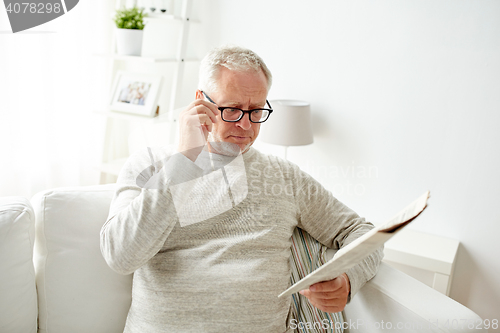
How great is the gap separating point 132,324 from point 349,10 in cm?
A: 169

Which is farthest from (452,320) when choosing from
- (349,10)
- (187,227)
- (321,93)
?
(349,10)

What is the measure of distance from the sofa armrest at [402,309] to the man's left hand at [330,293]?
0.12m

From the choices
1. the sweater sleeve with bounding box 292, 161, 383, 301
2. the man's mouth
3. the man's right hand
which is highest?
the man's right hand

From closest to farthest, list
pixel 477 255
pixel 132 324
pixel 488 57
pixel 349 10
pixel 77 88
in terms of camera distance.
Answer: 1. pixel 132 324
2. pixel 488 57
3. pixel 477 255
4. pixel 349 10
5. pixel 77 88

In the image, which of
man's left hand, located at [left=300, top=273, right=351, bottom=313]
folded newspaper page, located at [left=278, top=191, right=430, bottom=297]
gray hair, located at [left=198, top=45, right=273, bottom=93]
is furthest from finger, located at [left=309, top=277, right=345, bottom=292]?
gray hair, located at [left=198, top=45, right=273, bottom=93]

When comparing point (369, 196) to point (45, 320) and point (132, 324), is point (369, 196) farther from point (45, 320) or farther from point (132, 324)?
point (45, 320)

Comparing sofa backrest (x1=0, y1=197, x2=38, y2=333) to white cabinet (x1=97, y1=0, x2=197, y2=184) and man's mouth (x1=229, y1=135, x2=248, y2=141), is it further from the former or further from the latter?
white cabinet (x1=97, y1=0, x2=197, y2=184)

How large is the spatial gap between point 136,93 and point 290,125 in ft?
3.05

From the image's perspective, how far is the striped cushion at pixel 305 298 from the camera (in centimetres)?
120

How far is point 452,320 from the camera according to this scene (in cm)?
98

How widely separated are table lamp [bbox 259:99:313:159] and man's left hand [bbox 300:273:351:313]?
101cm

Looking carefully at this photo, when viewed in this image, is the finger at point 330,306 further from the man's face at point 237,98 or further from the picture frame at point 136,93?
the picture frame at point 136,93

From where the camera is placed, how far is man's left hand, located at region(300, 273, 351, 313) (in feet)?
3.42

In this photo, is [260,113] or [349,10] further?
[349,10]
